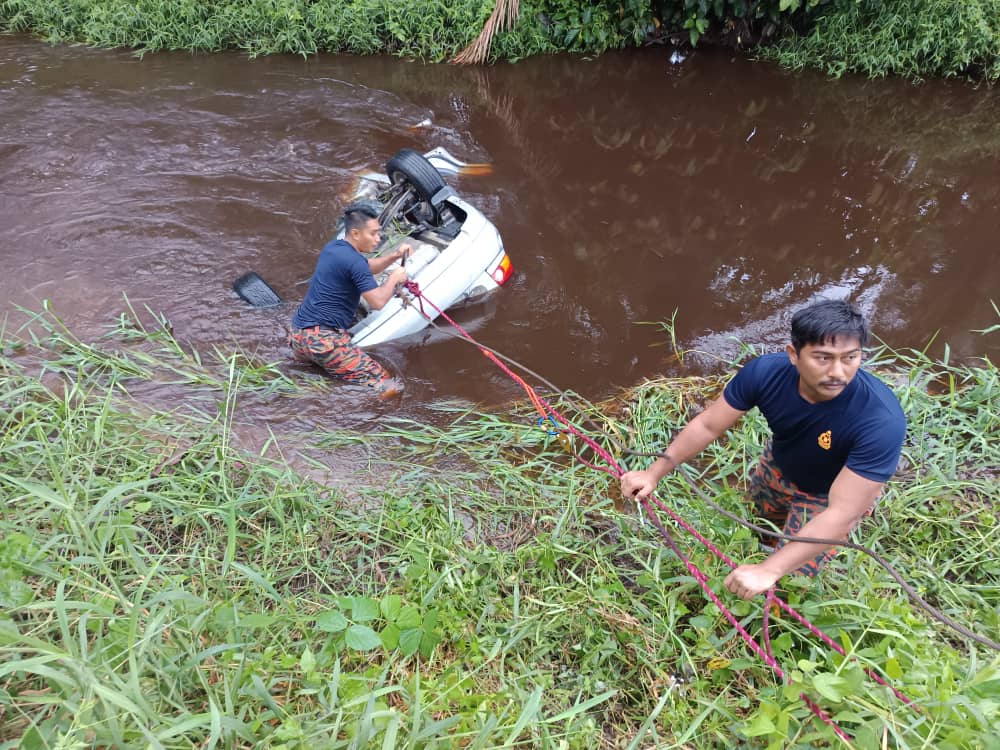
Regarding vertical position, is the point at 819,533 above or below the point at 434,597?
above

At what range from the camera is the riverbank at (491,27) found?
8922 mm

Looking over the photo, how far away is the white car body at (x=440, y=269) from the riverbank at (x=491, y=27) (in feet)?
16.2

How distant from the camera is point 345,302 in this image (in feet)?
14.7

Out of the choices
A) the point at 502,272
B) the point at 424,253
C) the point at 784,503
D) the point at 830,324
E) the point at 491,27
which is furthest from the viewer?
the point at 491,27

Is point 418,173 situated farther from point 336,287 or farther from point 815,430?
point 815,430

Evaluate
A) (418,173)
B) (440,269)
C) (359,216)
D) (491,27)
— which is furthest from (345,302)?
(491,27)

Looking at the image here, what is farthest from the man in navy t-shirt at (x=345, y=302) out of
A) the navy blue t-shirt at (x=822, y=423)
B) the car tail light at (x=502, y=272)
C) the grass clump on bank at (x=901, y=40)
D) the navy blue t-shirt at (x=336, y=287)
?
the grass clump on bank at (x=901, y=40)

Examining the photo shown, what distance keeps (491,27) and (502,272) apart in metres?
5.28

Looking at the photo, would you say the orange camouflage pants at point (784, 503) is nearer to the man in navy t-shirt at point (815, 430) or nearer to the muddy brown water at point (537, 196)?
the man in navy t-shirt at point (815, 430)

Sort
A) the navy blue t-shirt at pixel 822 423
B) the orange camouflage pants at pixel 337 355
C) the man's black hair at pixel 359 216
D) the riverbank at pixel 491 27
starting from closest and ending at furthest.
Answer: the navy blue t-shirt at pixel 822 423 → the man's black hair at pixel 359 216 → the orange camouflage pants at pixel 337 355 → the riverbank at pixel 491 27

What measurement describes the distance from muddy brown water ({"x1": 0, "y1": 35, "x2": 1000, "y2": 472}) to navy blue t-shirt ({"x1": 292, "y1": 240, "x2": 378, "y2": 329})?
0.44 metres

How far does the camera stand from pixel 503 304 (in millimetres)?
5469

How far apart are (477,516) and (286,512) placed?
3.05ft

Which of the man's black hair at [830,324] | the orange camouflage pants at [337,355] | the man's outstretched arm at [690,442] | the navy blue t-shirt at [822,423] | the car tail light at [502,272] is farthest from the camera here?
the car tail light at [502,272]
